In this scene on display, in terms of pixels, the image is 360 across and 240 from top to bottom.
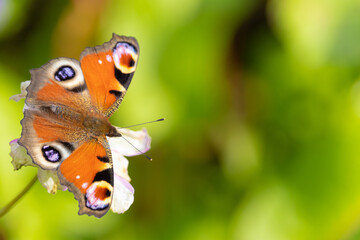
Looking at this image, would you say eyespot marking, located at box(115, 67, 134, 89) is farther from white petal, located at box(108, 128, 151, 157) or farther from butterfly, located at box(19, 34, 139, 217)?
white petal, located at box(108, 128, 151, 157)

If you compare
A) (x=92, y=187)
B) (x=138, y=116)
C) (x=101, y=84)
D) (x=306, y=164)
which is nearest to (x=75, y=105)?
(x=101, y=84)

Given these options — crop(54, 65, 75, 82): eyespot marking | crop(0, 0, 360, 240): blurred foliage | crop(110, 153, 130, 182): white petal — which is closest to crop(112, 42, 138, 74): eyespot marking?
crop(54, 65, 75, 82): eyespot marking

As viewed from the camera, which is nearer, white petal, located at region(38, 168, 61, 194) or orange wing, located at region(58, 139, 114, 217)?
orange wing, located at region(58, 139, 114, 217)

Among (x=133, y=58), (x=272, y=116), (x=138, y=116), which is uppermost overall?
(x=133, y=58)

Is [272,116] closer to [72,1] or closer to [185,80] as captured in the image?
[185,80]

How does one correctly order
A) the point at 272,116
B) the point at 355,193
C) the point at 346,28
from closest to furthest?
the point at 355,193, the point at 346,28, the point at 272,116

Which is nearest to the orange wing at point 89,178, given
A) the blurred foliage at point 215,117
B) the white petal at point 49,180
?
the white petal at point 49,180

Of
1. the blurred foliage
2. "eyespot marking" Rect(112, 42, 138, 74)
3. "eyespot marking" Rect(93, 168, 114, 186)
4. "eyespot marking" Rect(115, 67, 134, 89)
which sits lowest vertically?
the blurred foliage

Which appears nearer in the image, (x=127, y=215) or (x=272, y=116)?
(x=127, y=215)
